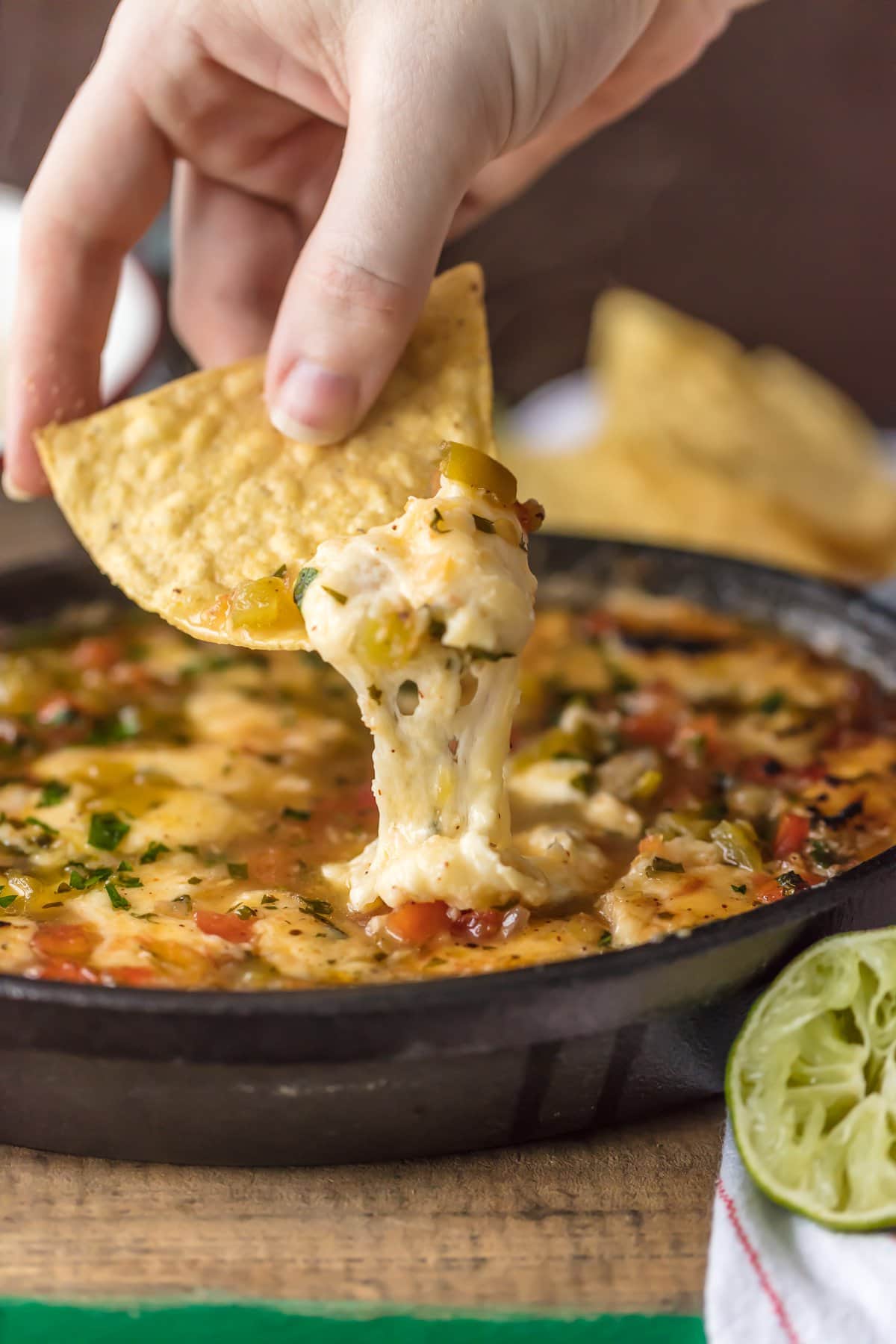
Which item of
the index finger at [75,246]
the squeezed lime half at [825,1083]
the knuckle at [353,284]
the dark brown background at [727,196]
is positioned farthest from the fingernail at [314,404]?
the dark brown background at [727,196]

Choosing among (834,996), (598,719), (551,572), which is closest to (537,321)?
(551,572)

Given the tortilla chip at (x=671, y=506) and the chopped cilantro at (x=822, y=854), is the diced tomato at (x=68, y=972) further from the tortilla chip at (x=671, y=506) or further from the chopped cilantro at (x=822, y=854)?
the tortilla chip at (x=671, y=506)

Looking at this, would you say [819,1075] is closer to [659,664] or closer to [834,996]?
[834,996]

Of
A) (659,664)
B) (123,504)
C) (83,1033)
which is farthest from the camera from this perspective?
(659,664)

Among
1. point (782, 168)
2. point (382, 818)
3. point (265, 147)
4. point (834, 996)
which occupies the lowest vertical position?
point (782, 168)

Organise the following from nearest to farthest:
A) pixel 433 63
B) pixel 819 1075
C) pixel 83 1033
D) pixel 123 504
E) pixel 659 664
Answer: pixel 83 1033
pixel 819 1075
pixel 433 63
pixel 123 504
pixel 659 664

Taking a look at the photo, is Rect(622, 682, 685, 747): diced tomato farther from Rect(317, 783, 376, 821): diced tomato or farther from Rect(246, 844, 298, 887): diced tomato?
Rect(246, 844, 298, 887): diced tomato

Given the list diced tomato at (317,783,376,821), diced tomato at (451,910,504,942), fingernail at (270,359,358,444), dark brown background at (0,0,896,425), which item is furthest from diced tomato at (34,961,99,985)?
dark brown background at (0,0,896,425)
